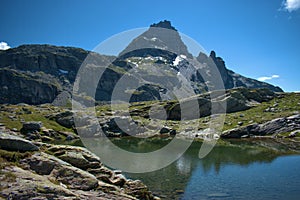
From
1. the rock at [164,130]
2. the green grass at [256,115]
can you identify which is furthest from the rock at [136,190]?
the rock at [164,130]

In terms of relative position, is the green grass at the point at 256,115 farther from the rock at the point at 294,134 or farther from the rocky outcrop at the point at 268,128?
the rock at the point at 294,134

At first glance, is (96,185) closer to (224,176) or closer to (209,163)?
(224,176)

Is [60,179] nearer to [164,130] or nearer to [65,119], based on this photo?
[164,130]

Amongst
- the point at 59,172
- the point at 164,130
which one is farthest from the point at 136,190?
the point at 164,130

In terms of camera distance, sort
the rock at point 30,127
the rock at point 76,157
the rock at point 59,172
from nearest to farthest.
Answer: the rock at point 59,172
the rock at point 76,157
the rock at point 30,127

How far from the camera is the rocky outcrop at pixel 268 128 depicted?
103438mm

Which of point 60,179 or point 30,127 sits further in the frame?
point 30,127

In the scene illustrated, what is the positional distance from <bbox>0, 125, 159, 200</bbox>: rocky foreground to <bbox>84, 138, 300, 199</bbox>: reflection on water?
1068 cm

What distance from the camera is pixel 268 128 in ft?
351

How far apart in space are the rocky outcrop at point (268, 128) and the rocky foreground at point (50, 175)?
87.5 meters

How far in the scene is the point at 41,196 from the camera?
733 inches

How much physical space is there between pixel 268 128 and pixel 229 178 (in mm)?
72357

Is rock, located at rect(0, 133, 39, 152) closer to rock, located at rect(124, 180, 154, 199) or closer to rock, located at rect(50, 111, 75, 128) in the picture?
rock, located at rect(124, 180, 154, 199)

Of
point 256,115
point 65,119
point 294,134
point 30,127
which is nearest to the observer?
point 294,134
